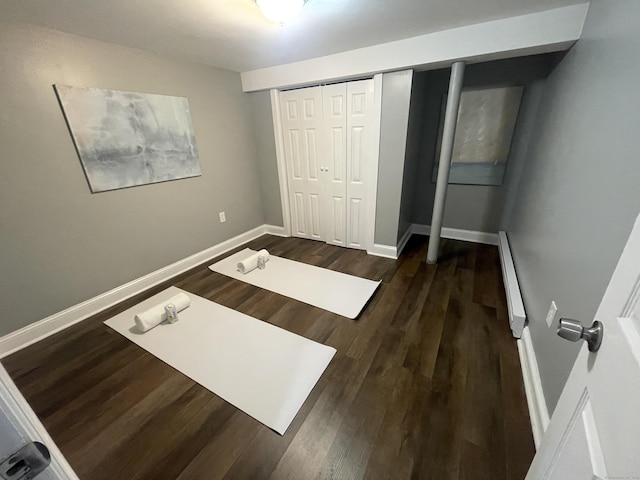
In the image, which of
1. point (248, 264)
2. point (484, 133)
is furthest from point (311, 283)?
point (484, 133)

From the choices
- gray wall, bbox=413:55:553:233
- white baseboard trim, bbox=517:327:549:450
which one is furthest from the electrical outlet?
gray wall, bbox=413:55:553:233

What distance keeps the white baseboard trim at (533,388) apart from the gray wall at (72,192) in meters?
3.09

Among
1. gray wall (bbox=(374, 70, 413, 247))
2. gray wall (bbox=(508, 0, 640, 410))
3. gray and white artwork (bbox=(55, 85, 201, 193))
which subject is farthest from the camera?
gray wall (bbox=(374, 70, 413, 247))

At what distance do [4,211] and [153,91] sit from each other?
1.45m

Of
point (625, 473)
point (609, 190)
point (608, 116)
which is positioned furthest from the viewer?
point (608, 116)

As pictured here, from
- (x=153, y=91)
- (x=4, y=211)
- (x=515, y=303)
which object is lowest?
(x=515, y=303)

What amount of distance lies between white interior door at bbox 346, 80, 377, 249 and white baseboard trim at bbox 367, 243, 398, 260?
120 millimetres

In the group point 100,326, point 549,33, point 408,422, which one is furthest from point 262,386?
point 549,33

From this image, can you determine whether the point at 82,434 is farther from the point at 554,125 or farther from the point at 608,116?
the point at 554,125

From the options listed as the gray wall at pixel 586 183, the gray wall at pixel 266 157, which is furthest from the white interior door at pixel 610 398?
the gray wall at pixel 266 157

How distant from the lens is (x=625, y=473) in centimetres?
42

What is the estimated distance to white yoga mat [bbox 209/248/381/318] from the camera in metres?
2.19

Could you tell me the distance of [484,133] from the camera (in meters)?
2.91

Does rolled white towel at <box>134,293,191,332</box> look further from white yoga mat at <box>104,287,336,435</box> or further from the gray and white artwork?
the gray and white artwork
